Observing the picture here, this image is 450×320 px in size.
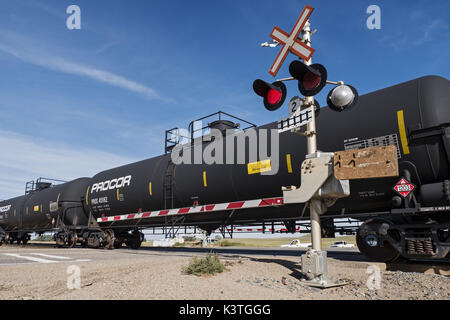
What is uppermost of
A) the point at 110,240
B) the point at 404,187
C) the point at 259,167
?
the point at 259,167

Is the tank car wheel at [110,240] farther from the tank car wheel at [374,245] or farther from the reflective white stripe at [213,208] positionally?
the tank car wheel at [374,245]

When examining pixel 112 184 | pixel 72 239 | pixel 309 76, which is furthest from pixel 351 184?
pixel 72 239

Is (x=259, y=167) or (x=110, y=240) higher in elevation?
(x=259, y=167)

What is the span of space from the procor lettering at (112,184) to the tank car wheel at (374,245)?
31.8 feet

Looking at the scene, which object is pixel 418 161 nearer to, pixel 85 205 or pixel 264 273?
pixel 264 273

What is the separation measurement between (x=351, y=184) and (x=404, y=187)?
1178 millimetres

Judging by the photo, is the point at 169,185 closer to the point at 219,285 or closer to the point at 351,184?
the point at 351,184

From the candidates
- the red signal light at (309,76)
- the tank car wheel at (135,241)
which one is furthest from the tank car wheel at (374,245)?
the tank car wheel at (135,241)

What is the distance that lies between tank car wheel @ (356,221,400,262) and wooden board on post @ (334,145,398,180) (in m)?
2.47

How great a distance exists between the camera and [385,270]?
691cm

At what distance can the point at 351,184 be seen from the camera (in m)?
7.75
